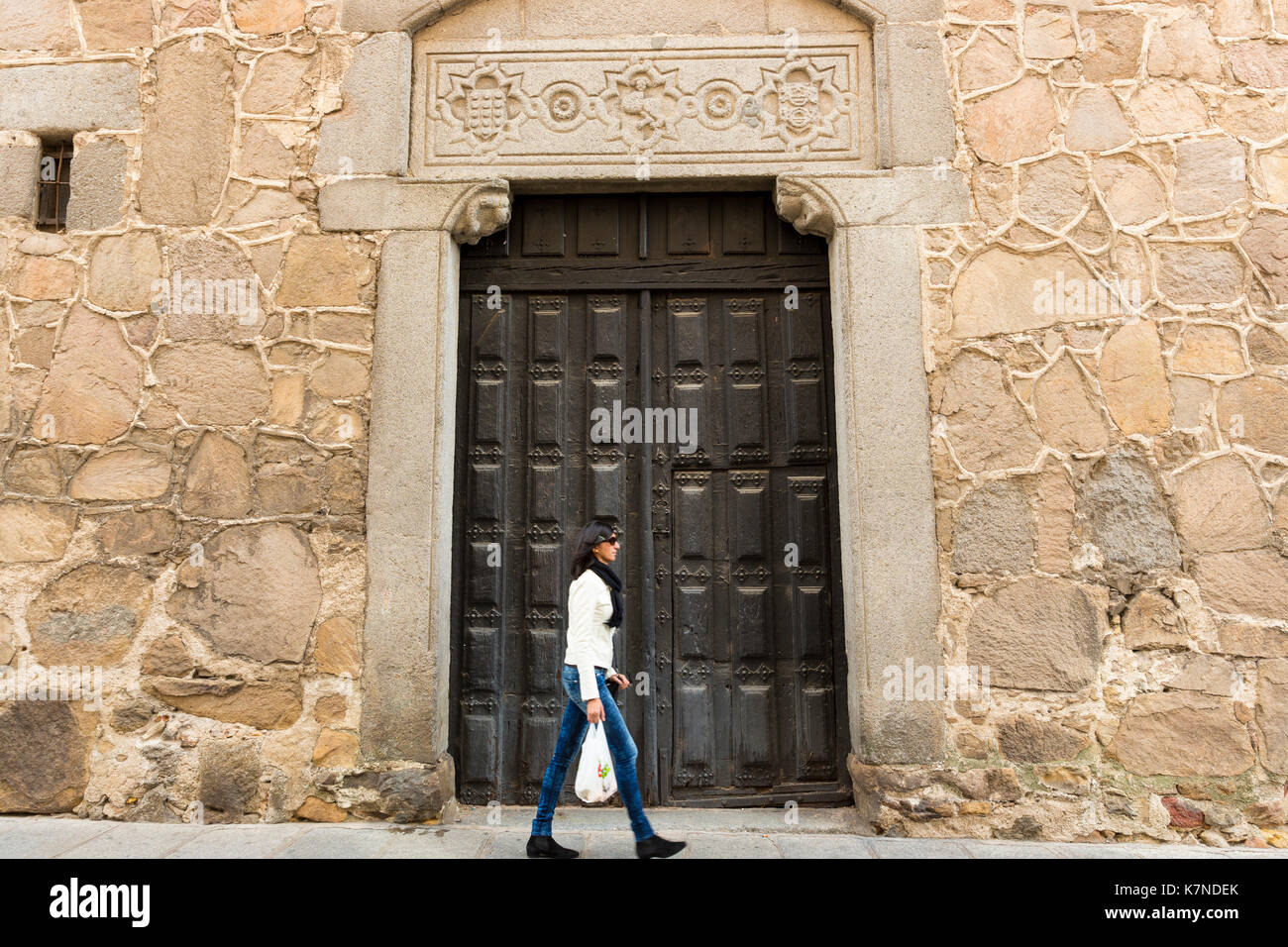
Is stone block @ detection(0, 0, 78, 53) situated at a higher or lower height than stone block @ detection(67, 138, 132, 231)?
higher

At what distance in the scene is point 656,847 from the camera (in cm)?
343

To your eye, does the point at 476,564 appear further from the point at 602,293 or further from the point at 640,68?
the point at 640,68

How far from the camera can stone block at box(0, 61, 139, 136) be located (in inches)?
175

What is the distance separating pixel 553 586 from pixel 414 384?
1.26 meters

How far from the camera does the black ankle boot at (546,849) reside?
3.46m

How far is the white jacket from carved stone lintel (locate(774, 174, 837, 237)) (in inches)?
88.3

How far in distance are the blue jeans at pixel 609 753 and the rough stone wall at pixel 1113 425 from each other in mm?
1221

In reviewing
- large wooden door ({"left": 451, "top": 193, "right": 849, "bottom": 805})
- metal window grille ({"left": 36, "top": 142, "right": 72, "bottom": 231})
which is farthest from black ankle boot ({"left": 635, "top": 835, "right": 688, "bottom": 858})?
metal window grille ({"left": 36, "top": 142, "right": 72, "bottom": 231})

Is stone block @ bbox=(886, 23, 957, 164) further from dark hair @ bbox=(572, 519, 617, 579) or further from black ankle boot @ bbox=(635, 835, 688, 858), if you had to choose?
black ankle boot @ bbox=(635, 835, 688, 858)

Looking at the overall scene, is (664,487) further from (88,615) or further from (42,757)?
(42,757)

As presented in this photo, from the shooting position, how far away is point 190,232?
4355 mm

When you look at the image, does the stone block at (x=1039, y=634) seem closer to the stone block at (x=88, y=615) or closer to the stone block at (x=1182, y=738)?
the stone block at (x=1182, y=738)

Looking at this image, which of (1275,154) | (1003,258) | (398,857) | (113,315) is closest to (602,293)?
(1003,258)

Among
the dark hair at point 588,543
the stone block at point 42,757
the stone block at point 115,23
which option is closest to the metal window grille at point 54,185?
the stone block at point 115,23
